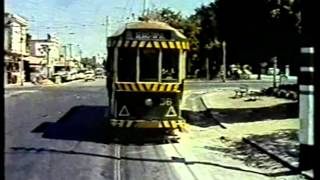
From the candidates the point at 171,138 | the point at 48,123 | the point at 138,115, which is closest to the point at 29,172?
the point at 138,115

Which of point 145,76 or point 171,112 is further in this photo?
point 171,112

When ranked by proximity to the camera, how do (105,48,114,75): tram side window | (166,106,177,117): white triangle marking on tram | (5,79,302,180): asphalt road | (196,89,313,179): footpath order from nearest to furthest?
(5,79,302,180): asphalt road < (196,89,313,179): footpath < (166,106,177,117): white triangle marking on tram < (105,48,114,75): tram side window

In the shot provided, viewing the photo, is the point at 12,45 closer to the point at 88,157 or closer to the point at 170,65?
the point at 88,157

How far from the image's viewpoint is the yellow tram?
17.5m

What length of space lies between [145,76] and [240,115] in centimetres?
871

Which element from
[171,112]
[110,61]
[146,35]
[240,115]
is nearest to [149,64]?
[146,35]

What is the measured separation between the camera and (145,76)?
17688 millimetres

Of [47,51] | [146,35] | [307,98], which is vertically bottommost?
[307,98]

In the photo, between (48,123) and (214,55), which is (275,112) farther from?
(214,55)

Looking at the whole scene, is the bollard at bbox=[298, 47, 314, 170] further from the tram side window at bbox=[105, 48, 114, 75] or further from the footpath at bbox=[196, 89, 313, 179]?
the tram side window at bbox=[105, 48, 114, 75]

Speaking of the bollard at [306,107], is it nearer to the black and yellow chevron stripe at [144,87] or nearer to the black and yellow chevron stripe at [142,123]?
the black and yellow chevron stripe at [144,87]

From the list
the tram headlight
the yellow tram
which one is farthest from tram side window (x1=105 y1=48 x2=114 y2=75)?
the tram headlight

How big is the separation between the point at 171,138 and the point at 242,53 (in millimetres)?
11571

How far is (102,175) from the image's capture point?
1206 centimetres
